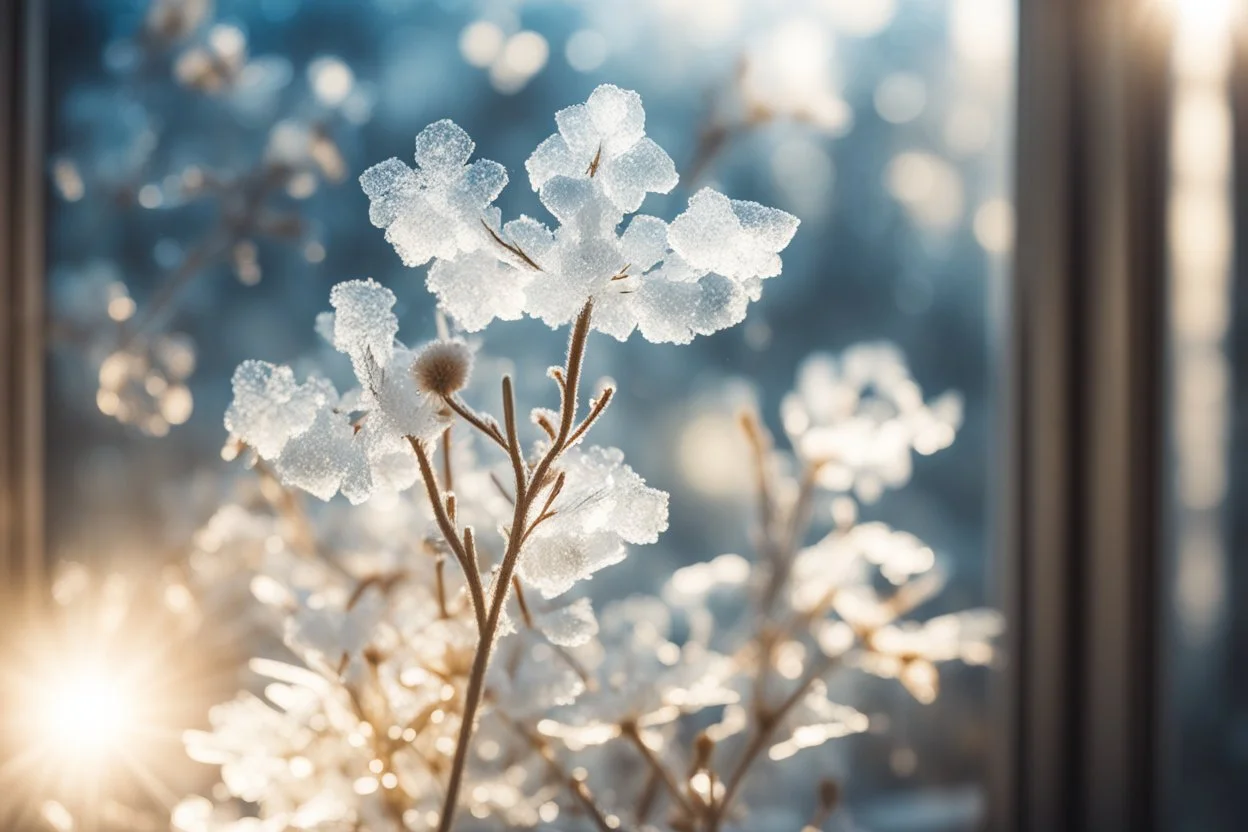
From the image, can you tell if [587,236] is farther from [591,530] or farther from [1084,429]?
[1084,429]

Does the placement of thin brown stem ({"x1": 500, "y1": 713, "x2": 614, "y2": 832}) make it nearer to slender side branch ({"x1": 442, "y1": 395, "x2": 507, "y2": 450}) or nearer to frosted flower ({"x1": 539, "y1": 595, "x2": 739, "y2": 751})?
frosted flower ({"x1": 539, "y1": 595, "x2": 739, "y2": 751})

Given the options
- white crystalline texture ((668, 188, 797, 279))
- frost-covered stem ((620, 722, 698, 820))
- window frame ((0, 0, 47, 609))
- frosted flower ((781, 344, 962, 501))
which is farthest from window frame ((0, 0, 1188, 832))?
window frame ((0, 0, 47, 609))

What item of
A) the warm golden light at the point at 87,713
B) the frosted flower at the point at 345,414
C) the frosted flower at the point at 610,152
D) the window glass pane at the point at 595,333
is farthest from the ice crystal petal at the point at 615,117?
the warm golden light at the point at 87,713

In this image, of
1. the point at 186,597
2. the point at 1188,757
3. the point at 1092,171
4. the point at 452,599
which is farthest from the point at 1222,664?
the point at 186,597

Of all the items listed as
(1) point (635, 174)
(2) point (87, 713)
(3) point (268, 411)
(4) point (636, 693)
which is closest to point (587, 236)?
(1) point (635, 174)

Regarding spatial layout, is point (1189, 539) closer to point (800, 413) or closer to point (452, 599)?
point (800, 413)

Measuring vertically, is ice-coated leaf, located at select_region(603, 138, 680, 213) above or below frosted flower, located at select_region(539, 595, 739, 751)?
above
